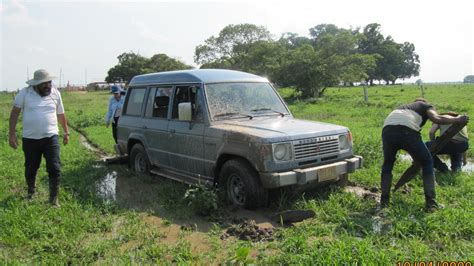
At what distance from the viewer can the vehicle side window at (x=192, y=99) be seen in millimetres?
6293

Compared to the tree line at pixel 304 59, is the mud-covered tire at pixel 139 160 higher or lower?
lower

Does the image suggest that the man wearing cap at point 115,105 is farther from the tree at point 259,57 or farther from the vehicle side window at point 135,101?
the tree at point 259,57

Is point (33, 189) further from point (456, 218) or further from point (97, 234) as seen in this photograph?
point (456, 218)

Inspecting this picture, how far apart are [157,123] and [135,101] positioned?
116 cm

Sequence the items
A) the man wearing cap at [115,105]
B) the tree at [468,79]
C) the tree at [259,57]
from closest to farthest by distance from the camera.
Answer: the man wearing cap at [115,105] → the tree at [259,57] → the tree at [468,79]

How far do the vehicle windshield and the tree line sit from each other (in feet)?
71.1

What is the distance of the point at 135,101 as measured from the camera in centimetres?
812

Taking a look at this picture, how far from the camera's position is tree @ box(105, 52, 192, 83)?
59.1m

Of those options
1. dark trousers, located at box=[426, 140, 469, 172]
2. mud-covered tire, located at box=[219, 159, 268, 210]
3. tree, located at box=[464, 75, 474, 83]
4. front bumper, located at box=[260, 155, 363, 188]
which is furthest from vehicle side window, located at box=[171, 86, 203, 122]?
tree, located at box=[464, 75, 474, 83]

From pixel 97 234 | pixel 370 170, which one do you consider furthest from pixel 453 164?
pixel 97 234

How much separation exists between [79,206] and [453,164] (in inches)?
241

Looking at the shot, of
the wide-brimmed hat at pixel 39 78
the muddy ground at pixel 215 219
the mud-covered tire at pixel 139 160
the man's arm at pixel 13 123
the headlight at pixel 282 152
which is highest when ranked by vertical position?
the wide-brimmed hat at pixel 39 78

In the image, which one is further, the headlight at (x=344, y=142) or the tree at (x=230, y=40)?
the tree at (x=230, y=40)

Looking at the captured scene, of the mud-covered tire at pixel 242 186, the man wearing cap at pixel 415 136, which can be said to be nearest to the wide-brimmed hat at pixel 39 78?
the mud-covered tire at pixel 242 186
